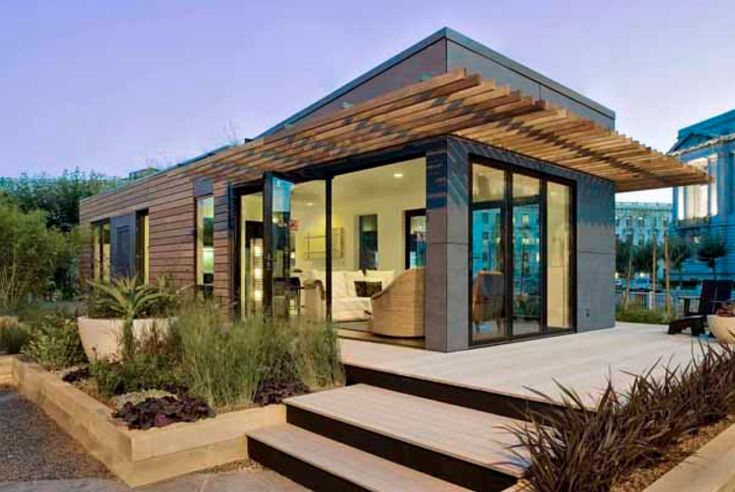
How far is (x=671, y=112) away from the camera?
14406mm

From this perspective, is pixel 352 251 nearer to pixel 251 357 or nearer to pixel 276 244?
pixel 276 244

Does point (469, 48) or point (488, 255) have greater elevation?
point (469, 48)

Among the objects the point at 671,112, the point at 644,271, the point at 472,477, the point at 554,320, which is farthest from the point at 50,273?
the point at 644,271

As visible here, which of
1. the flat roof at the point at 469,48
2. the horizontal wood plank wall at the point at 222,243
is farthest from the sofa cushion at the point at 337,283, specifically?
the flat roof at the point at 469,48

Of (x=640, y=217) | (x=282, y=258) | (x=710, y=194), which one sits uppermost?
(x=640, y=217)

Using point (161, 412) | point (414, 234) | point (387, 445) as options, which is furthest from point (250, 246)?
point (387, 445)

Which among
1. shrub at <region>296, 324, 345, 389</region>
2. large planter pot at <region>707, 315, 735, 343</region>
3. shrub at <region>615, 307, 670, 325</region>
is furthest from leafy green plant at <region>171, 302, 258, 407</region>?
shrub at <region>615, 307, 670, 325</region>

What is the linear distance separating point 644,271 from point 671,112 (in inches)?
287

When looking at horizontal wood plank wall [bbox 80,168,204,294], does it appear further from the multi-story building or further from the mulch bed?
the multi-story building

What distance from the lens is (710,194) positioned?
22.0m

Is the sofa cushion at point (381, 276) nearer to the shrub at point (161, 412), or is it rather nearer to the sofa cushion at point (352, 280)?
the sofa cushion at point (352, 280)

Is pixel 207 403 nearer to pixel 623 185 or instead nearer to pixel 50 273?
pixel 623 185

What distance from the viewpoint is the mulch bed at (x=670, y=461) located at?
2244 mm

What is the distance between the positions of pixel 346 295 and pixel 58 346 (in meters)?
4.60
